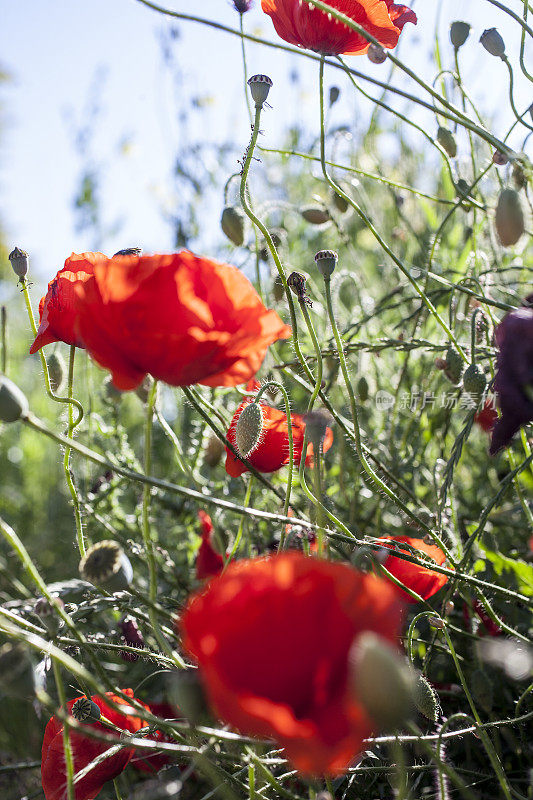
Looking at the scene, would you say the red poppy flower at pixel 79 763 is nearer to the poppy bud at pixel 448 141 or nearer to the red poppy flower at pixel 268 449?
the red poppy flower at pixel 268 449

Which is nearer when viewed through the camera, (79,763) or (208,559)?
(79,763)

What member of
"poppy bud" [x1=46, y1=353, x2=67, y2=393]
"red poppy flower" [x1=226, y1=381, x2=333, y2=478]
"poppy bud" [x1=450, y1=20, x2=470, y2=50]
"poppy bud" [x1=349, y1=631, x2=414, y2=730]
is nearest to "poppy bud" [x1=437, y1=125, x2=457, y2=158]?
"poppy bud" [x1=450, y1=20, x2=470, y2=50]

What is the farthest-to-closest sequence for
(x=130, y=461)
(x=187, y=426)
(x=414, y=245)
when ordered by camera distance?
(x=414, y=245) → (x=187, y=426) → (x=130, y=461)

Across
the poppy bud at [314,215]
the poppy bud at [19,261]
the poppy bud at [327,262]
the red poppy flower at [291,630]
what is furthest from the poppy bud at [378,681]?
the poppy bud at [314,215]

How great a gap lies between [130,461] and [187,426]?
1.20 feet

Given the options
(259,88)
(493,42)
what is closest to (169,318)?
(259,88)

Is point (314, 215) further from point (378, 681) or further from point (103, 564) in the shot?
point (378, 681)

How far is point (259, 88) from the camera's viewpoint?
499 millimetres

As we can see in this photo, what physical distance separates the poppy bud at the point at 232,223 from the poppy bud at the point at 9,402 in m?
0.35

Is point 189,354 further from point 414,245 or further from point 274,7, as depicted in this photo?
point 414,245

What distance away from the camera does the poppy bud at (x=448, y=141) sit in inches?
27.9

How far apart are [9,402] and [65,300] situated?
16 cm

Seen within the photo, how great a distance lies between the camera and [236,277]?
1.37 ft

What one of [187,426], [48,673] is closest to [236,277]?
[48,673]
